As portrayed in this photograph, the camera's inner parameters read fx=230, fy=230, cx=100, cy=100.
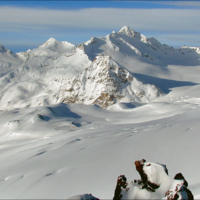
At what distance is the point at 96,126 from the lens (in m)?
17.3

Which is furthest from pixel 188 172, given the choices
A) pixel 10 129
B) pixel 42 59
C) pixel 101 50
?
pixel 42 59

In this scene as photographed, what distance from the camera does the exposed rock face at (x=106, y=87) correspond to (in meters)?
40.1

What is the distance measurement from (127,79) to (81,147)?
34469 mm

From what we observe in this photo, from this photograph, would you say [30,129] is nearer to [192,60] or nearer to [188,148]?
[188,148]

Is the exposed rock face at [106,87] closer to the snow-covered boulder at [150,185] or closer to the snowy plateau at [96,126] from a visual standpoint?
the snowy plateau at [96,126]

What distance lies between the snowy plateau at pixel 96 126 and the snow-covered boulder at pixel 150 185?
0.02m

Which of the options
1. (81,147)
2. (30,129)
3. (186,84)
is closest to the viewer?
(81,147)

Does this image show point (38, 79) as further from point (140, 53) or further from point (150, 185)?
point (150, 185)

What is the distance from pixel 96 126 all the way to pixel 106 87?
23775mm

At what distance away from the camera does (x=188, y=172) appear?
512 centimetres

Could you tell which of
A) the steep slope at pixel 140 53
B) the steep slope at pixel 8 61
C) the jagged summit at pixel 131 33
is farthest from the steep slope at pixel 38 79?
the jagged summit at pixel 131 33

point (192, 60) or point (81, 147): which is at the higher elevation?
point (192, 60)

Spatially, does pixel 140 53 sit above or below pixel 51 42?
below

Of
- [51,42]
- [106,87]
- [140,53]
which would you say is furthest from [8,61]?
[106,87]
